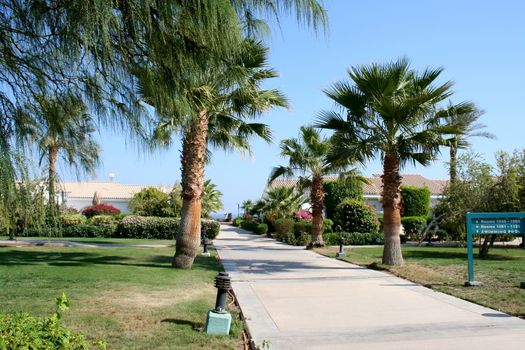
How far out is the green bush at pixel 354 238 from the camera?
2547 cm

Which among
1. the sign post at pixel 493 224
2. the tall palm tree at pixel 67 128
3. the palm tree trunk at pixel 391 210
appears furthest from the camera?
the palm tree trunk at pixel 391 210

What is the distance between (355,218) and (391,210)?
13.2 metres

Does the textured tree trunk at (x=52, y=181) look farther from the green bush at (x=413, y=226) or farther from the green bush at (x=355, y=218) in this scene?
the green bush at (x=413, y=226)

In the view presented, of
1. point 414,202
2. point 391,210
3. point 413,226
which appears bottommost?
point 413,226

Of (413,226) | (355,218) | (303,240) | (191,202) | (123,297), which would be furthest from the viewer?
(413,226)

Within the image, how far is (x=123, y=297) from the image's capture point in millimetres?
8695

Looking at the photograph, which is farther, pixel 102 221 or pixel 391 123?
pixel 102 221

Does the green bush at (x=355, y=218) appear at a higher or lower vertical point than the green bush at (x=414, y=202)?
lower

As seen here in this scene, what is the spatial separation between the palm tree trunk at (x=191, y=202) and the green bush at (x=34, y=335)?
9802 mm

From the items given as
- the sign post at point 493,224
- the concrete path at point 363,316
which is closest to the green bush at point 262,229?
the concrete path at point 363,316

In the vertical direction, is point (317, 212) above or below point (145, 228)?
above

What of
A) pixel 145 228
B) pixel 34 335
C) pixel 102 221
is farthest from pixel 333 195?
pixel 34 335

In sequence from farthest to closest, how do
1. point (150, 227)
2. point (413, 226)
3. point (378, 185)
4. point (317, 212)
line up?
point (378, 185) → point (150, 227) → point (413, 226) → point (317, 212)

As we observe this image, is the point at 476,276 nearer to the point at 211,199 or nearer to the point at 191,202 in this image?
the point at 191,202
